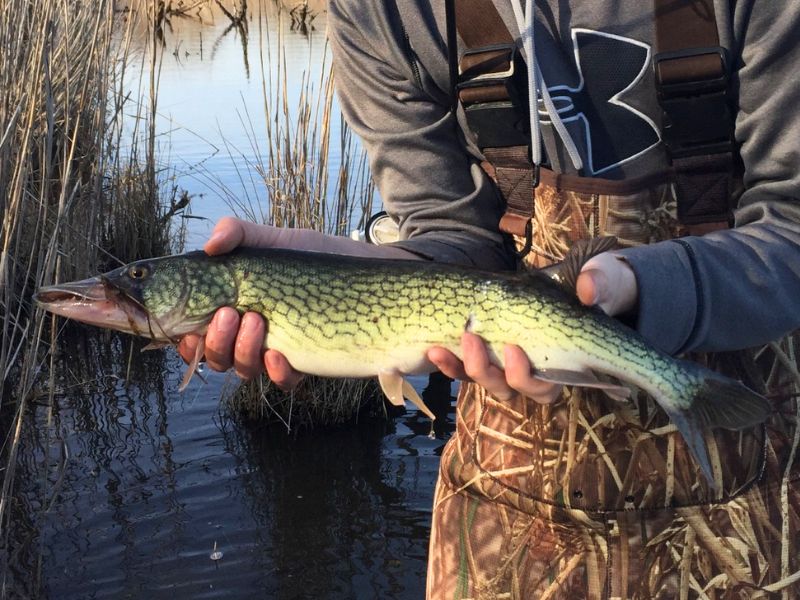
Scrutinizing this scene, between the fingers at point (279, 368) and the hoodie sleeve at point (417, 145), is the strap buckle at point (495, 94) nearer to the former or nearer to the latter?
the hoodie sleeve at point (417, 145)

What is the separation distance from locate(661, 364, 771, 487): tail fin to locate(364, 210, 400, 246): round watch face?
4.27ft

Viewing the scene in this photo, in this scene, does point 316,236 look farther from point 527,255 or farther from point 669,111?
point 669,111

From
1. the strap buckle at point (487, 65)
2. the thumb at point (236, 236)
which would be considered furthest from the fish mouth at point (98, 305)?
the strap buckle at point (487, 65)

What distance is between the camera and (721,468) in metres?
2.01

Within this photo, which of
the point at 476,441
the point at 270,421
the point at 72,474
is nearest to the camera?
the point at 476,441

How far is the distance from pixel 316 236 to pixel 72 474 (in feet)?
10.1

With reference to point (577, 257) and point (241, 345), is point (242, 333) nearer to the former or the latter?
point (241, 345)

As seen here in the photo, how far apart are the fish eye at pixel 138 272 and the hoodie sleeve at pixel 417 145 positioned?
0.67 metres

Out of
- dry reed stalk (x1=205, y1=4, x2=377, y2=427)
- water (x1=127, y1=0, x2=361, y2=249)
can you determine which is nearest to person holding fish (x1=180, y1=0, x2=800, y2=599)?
dry reed stalk (x1=205, y1=4, x2=377, y2=427)

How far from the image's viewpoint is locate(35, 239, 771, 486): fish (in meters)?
1.90

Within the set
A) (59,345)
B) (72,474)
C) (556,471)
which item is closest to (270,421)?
(72,474)

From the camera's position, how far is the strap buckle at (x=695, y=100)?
1.97 m

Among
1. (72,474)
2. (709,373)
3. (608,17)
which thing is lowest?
(72,474)

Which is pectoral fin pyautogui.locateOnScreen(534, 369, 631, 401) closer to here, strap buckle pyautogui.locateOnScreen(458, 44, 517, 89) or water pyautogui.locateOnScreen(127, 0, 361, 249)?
strap buckle pyautogui.locateOnScreen(458, 44, 517, 89)
